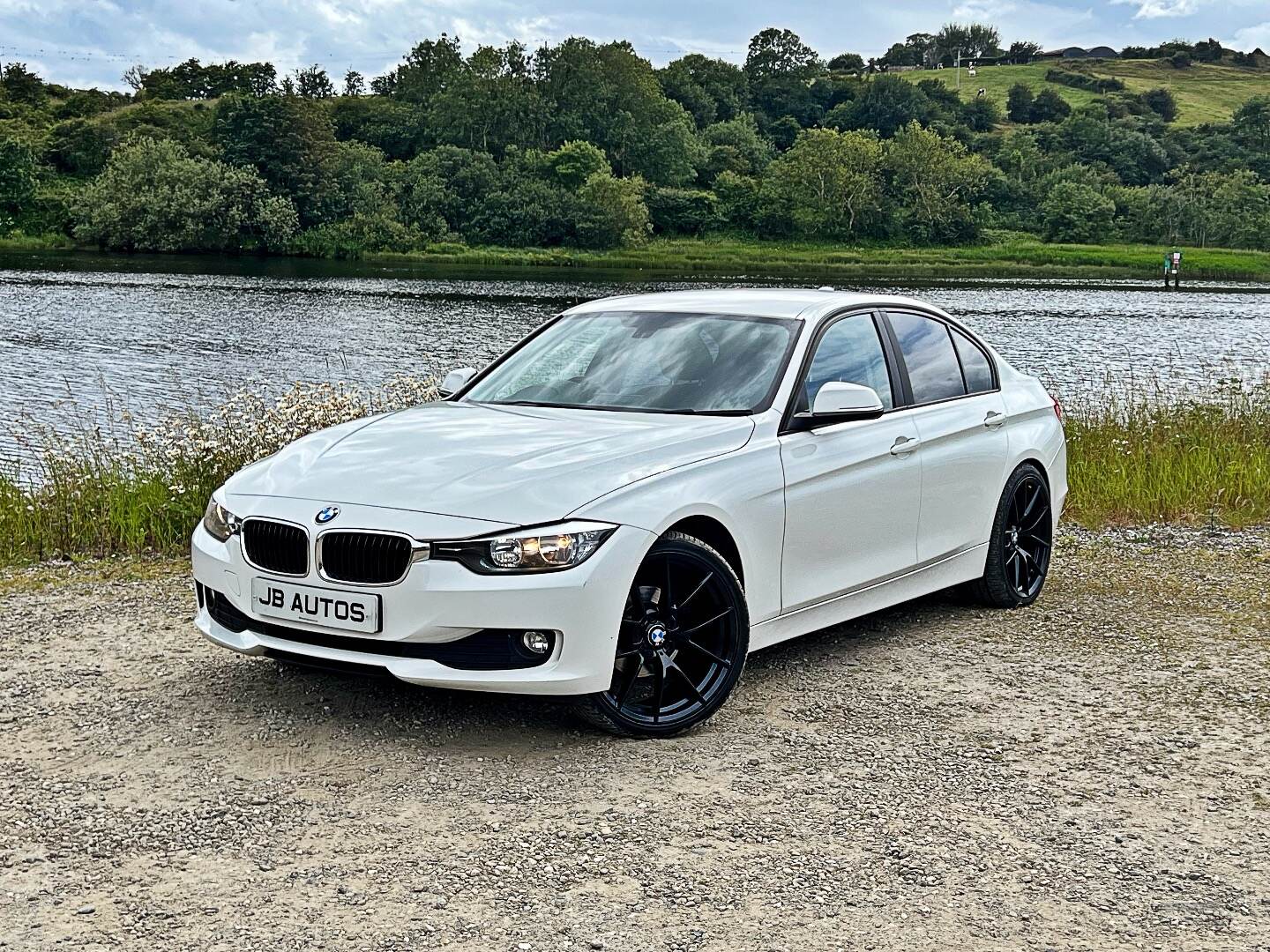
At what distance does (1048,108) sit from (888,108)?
25300mm

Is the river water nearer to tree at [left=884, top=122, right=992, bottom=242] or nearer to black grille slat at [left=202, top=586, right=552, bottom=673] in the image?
black grille slat at [left=202, top=586, right=552, bottom=673]

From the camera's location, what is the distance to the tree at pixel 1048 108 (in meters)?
195

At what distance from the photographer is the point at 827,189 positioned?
423 ft

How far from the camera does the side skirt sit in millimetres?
5750

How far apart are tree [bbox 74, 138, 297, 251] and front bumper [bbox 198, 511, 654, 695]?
98.5m

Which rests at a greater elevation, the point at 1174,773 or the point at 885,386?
the point at 885,386

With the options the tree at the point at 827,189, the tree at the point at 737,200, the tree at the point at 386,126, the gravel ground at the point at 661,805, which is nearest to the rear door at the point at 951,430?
the gravel ground at the point at 661,805

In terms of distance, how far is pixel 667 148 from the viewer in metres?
147

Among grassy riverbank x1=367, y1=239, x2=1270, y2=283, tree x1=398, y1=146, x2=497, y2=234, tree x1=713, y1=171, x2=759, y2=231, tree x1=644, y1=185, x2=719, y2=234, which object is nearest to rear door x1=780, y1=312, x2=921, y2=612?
grassy riverbank x1=367, y1=239, x2=1270, y2=283

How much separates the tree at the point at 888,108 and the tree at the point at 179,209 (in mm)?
104325

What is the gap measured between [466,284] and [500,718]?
67.1 m

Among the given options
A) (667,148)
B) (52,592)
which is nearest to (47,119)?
(667,148)

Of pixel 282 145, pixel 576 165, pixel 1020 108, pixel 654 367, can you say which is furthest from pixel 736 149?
pixel 654 367

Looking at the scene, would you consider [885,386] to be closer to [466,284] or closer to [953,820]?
[953,820]
